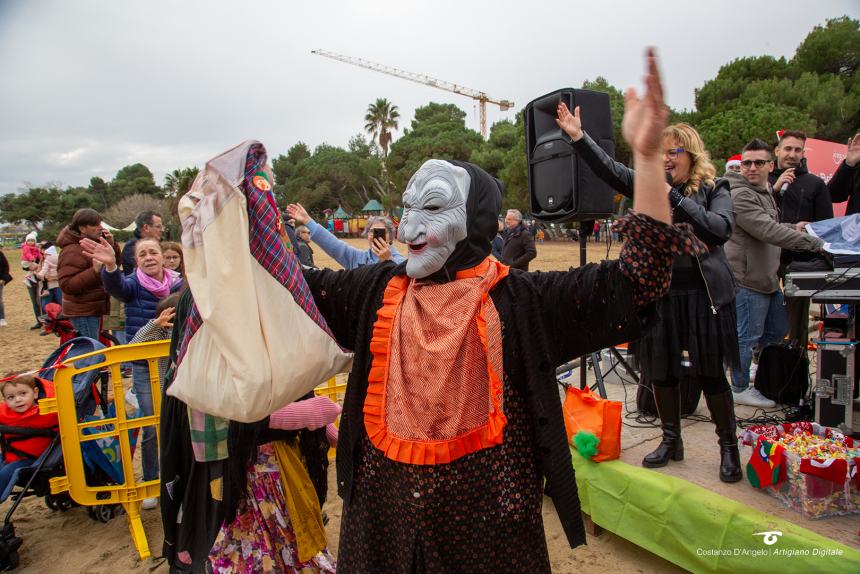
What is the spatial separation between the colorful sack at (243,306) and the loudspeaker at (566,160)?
2.52 metres

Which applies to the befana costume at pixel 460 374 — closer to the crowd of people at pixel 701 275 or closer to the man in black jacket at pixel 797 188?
the crowd of people at pixel 701 275

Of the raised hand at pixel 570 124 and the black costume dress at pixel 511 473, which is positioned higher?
the raised hand at pixel 570 124

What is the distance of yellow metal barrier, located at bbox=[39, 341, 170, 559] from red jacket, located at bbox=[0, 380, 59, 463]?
249 millimetres

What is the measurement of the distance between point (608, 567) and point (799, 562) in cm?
97

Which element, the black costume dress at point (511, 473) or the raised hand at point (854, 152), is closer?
the black costume dress at point (511, 473)

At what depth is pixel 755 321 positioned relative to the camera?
455cm

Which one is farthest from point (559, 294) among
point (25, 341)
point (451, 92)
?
point (451, 92)

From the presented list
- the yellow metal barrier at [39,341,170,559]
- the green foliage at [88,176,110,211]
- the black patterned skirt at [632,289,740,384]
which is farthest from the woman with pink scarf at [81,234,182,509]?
the green foliage at [88,176,110,211]

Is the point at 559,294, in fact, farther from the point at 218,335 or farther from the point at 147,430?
the point at 147,430

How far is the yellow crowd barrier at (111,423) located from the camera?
3143 millimetres

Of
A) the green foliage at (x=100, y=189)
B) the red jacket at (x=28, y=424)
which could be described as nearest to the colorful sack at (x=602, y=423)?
the red jacket at (x=28, y=424)

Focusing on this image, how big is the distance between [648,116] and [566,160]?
2592 millimetres

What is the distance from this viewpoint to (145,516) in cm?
378

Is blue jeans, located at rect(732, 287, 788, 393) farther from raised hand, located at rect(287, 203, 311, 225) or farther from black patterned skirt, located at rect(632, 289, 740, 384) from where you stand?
raised hand, located at rect(287, 203, 311, 225)
